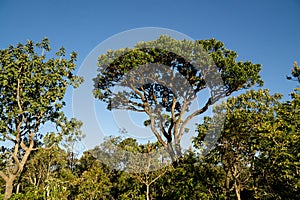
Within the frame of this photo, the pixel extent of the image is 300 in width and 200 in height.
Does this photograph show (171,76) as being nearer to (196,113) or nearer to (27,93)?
(196,113)

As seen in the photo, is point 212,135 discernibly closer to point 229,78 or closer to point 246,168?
point 246,168

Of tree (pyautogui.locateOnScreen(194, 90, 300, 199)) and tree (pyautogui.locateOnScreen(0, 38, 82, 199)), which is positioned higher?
tree (pyautogui.locateOnScreen(0, 38, 82, 199))

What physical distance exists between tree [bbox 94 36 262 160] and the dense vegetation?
0.27 feet

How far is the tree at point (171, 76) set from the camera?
52.8 feet

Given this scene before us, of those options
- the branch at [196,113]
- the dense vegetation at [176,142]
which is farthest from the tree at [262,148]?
the branch at [196,113]

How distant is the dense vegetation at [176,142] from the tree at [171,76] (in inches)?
3.2

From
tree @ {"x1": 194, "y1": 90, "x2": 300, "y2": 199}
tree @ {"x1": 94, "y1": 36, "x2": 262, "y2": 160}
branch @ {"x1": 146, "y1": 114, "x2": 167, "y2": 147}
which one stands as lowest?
tree @ {"x1": 194, "y1": 90, "x2": 300, "y2": 199}

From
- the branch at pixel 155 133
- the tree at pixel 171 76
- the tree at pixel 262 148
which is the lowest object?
the tree at pixel 262 148

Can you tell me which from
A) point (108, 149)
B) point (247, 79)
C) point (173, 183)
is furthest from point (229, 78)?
point (108, 149)

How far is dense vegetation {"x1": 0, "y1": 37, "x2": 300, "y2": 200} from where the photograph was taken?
8.96m

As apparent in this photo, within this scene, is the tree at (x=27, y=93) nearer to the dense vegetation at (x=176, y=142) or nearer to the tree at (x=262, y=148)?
the dense vegetation at (x=176, y=142)

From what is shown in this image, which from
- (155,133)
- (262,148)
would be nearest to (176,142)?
(155,133)

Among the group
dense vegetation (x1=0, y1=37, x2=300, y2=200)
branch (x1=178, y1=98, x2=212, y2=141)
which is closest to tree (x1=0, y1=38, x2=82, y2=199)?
dense vegetation (x1=0, y1=37, x2=300, y2=200)

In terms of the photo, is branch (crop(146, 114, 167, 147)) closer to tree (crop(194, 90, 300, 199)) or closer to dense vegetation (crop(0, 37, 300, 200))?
dense vegetation (crop(0, 37, 300, 200))
